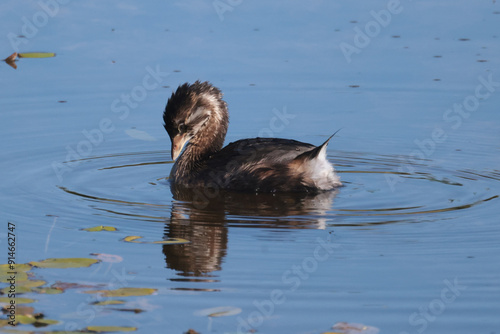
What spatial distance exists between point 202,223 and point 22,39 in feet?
24.6

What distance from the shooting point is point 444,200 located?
9.23 metres

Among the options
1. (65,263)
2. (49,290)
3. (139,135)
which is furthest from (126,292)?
(139,135)

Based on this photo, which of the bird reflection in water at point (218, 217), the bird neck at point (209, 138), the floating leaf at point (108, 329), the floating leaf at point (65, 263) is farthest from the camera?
the bird neck at point (209, 138)

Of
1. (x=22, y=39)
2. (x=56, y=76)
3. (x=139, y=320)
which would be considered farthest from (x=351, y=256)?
(x=22, y=39)

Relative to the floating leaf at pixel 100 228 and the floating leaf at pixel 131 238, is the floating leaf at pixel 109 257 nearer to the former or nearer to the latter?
the floating leaf at pixel 131 238

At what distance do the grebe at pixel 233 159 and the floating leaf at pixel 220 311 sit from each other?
3410 mm

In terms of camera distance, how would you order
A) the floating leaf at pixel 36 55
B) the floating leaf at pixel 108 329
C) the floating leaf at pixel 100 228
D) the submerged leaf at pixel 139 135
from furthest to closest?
the floating leaf at pixel 36 55 → the submerged leaf at pixel 139 135 → the floating leaf at pixel 100 228 → the floating leaf at pixel 108 329

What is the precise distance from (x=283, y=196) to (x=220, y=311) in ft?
11.6

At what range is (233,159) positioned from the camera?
9820 mm

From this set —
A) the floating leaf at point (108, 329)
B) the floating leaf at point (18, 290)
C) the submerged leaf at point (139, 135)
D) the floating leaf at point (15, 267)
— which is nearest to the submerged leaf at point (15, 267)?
the floating leaf at point (15, 267)

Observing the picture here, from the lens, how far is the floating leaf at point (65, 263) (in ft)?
23.0

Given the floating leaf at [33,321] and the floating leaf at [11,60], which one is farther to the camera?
the floating leaf at [11,60]

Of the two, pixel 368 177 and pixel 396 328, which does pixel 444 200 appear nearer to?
pixel 368 177

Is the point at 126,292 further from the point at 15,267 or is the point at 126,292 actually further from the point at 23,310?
the point at 15,267
